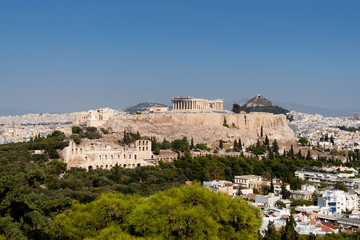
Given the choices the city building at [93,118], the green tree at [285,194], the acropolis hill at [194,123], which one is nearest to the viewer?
the green tree at [285,194]

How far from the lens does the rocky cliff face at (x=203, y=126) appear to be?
57.7 meters

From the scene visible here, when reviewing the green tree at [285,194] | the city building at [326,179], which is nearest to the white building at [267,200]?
the green tree at [285,194]

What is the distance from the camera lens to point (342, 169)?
49500 millimetres

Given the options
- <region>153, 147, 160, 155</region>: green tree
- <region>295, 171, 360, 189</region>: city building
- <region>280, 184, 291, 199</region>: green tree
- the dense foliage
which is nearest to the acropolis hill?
<region>153, 147, 160, 155</region>: green tree

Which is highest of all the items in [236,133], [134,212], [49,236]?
[236,133]

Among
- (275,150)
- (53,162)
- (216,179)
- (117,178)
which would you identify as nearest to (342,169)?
(275,150)

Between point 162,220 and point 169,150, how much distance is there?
3506 cm

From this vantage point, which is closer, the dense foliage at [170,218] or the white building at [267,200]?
the dense foliage at [170,218]

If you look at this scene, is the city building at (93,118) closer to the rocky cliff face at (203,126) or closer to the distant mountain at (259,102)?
the rocky cliff face at (203,126)

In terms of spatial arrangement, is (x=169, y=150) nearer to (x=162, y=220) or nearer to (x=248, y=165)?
(x=248, y=165)

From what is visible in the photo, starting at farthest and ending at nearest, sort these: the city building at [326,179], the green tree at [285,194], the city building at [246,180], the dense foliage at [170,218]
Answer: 1. the city building at [326,179]
2. the city building at [246,180]
3. the green tree at [285,194]
4. the dense foliage at [170,218]

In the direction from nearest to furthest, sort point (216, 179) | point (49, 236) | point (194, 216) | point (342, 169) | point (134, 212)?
point (194, 216), point (134, 212), point (49, 236), point (216, 179), point (342, 169)

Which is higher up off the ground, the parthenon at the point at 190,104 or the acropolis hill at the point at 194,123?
the parthenon at the point at 190,104

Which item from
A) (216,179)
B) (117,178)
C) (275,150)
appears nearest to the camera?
(117,178)
